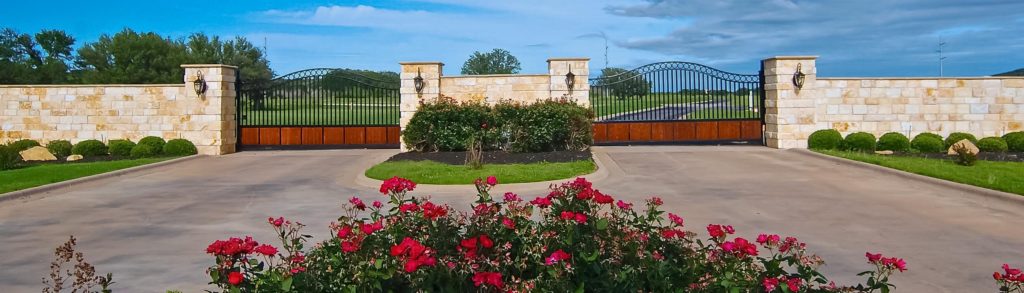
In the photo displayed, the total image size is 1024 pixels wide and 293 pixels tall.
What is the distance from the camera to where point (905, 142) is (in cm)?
1998

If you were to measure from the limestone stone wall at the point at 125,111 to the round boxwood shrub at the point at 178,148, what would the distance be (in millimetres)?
494

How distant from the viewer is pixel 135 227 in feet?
31.3

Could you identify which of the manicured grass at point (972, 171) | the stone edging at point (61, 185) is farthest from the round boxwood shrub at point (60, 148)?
the manicured grass at point (972, 171)

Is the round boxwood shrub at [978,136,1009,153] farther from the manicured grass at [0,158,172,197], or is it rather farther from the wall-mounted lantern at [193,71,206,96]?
the manicured grass at [0,158,172,197]

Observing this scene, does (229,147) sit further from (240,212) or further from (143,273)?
(143,273)

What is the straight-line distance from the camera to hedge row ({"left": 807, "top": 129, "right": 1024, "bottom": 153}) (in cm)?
1967

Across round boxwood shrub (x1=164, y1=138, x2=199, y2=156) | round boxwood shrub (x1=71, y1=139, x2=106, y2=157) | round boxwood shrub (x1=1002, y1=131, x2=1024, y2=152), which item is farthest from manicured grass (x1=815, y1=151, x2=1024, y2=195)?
round boxwood shrub (x1=71, y1=139, x2=106, y2=157)

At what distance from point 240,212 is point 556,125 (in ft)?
33.6

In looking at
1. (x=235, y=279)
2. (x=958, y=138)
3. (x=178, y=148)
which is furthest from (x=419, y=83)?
(x=235, y=279)

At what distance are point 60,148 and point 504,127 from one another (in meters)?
12.4

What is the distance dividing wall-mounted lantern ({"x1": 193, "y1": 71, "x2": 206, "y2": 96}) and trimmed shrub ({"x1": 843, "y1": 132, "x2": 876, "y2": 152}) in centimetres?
1787

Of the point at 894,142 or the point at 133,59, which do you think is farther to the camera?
the point at 133,59

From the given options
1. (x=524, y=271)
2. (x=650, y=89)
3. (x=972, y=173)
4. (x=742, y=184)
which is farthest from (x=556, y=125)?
(x=524, y=271)

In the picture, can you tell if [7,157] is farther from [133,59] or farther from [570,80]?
[133,59]
